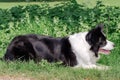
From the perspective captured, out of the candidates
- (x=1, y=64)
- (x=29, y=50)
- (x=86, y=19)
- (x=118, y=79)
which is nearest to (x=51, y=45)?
(x=29, y=50)

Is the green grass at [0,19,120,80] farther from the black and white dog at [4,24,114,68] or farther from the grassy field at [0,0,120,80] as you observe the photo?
the black and white dog at [4,24,114,68]

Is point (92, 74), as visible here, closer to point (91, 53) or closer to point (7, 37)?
point (91, 53)

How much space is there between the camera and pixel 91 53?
29.3 feet

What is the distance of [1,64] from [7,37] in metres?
2.67

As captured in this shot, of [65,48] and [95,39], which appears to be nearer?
[95,39]

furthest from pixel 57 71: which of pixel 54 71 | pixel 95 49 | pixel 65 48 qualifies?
pixel 95 49

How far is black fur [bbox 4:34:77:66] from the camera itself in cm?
905

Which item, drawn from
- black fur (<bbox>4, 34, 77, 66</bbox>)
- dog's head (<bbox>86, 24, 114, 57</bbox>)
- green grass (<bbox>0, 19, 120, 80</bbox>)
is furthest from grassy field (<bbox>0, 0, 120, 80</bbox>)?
dog's head (<bbox>86, 24, 114, 57</bbox>)

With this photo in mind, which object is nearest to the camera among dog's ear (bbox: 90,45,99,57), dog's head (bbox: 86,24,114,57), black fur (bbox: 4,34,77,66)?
dog's head (bbox: 86,24,114,57)

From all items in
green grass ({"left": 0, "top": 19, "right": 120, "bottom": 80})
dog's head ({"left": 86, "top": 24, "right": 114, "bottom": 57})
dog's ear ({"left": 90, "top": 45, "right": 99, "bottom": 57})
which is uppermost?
dog's head ({"left": 86, "top": 24, "right": 114, "bottom": 57})

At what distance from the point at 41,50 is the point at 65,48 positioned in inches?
20.1

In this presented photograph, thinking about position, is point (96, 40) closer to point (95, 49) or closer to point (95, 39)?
point (95, 39)

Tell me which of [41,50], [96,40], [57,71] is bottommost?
[57,71]

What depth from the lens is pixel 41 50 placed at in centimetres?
915
